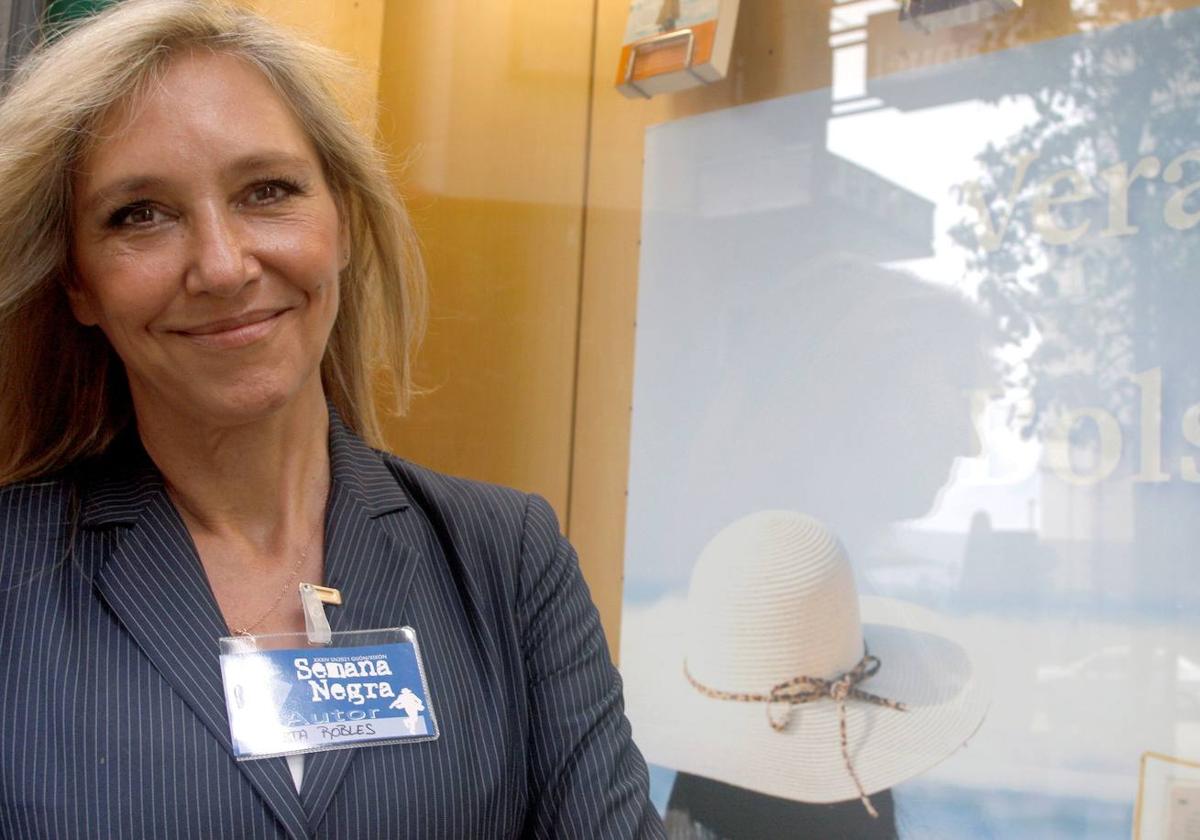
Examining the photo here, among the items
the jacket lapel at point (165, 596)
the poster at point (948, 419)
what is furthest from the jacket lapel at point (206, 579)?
the poster at point (948, 419)

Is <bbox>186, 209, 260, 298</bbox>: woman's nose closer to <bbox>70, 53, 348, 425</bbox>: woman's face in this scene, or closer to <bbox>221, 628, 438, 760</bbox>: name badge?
<bbox>70, 53, 348, 425</bbox>: woman's face

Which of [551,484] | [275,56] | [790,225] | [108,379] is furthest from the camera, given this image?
[551,484]

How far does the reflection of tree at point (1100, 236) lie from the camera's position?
193cm

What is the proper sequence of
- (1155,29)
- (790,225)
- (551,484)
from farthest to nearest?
(551,484)
(790,225)
(1155,29)

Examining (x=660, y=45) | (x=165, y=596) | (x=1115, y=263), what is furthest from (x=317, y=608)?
(x=660, y=45)

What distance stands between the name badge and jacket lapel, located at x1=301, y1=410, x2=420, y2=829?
0.08 ft

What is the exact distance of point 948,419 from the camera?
2.17 m

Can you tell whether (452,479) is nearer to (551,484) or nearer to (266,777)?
(266,777)

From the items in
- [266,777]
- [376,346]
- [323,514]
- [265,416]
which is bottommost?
[266,777]

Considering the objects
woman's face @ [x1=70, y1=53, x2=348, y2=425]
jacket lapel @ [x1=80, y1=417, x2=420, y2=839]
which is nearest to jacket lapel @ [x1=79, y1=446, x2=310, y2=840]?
jacket lapel @ [x1=80, y1=417, x2=420, y2=839]

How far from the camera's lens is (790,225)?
245 centimetres

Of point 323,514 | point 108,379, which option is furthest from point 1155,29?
point 108,379

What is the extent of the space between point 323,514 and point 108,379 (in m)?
0.33

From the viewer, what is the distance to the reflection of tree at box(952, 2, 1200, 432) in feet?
6.33
